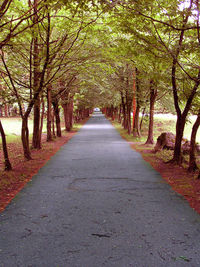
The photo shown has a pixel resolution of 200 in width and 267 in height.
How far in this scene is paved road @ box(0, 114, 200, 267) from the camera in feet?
12.4

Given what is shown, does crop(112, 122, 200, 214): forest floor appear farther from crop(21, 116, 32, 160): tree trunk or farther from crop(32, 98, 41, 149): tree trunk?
crop(32, 98, 41, 149): tree trunk

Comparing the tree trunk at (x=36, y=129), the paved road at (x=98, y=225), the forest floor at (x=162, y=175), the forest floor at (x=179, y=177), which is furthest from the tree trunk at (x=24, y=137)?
the forest floor at (x=179, y=177)

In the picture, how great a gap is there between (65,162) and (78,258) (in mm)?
8036

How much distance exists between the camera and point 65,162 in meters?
11.7

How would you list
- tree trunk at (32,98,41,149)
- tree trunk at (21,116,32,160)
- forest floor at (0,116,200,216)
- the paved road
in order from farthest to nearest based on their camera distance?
1. tree trunk at (32,98,41,149)
2. tree trunk at (21,116,32,160)
3. forest floor at (0,116,200,216)
4. the paved road

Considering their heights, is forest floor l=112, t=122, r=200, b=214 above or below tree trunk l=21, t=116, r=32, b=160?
below

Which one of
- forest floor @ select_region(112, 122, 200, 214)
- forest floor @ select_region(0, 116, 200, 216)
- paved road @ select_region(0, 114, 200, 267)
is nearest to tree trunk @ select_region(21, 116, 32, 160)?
forest floor @ select_region(0, 116, 200, 216)

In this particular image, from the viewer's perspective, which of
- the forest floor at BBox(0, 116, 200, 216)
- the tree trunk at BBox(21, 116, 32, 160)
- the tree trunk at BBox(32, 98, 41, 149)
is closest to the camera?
→ the forest floor at BBox(0, 116, 200, 216)

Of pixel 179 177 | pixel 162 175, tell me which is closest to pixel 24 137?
pixel 162 175

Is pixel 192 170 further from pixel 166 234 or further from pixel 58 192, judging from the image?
pixel 166 234

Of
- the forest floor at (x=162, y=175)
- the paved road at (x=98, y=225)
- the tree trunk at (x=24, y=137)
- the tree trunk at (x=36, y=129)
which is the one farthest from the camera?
the tree trunk at (x=36, y=129)

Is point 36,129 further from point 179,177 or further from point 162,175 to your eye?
point 179,177

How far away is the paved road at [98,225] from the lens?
12.4 ft

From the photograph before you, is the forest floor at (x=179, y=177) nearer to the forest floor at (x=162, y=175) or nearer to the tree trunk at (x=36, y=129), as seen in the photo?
the forest floor at (x=162, y=175)
